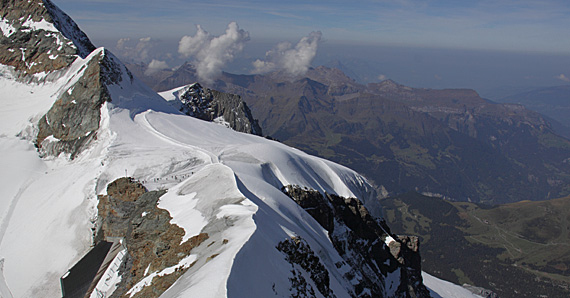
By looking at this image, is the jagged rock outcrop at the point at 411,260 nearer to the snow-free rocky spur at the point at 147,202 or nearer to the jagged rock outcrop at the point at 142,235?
the snow-free rocky spur at the point at 147,202

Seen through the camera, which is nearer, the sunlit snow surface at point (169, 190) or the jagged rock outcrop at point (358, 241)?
the sunlit snow surface at point (169, 190)

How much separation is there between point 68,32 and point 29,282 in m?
61.6

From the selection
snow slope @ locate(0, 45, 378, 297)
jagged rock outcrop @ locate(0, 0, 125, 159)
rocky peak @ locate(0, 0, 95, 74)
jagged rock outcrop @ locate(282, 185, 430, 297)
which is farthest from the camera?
rocky peak @ locate(0, 0, 95, 74)

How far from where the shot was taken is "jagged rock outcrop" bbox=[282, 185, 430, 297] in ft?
132

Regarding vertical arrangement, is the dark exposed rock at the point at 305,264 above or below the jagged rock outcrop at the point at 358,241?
above

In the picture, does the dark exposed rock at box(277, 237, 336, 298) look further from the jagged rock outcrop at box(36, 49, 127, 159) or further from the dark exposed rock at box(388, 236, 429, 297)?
the jagged rock outcrop at box(36, 49, 127, 159)

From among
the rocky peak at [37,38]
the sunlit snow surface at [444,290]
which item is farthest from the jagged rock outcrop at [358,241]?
the rocky peak at [37,38]

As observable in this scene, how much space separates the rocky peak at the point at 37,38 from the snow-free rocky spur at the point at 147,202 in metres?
0.35

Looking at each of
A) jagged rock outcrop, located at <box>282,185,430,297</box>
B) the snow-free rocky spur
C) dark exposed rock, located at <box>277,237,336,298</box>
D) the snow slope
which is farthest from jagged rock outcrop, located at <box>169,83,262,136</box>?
dark exposed rock, located at <box>277,237,336,298</box>

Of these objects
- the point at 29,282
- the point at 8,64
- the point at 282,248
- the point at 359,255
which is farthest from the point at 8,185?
the point at 359,255

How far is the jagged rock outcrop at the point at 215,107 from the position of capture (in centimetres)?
10988

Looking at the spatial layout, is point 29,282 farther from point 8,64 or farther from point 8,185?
point 8,64

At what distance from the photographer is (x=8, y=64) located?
220 ft

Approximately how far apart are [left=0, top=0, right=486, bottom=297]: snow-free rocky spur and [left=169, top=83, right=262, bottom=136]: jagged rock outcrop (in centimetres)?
4028
